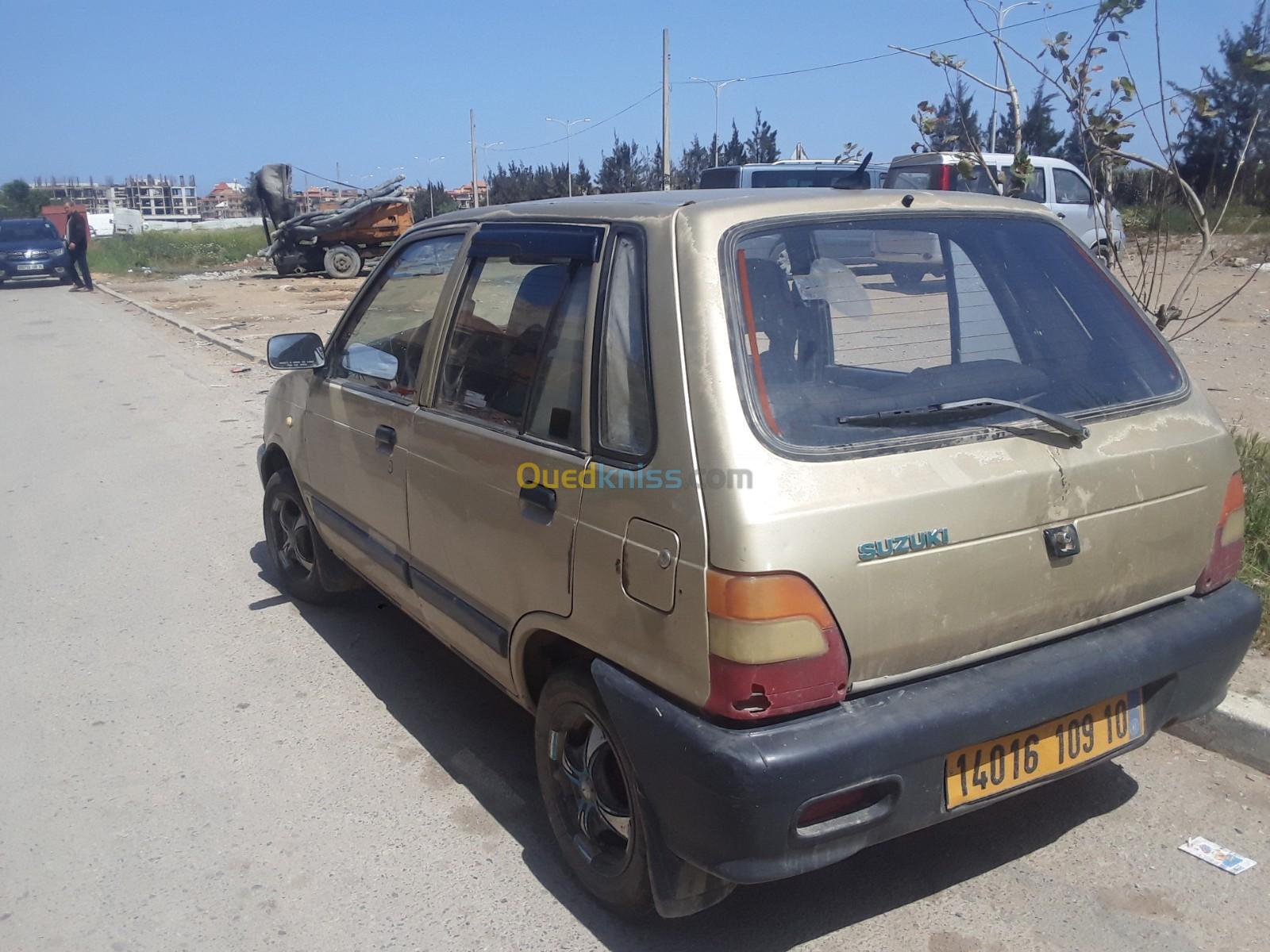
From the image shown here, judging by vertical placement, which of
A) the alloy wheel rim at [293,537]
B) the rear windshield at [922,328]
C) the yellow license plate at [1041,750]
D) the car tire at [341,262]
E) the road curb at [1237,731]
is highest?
the rear windshield at [922,328]

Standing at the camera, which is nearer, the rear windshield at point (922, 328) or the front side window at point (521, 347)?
the rear windshield at point (922, 328)

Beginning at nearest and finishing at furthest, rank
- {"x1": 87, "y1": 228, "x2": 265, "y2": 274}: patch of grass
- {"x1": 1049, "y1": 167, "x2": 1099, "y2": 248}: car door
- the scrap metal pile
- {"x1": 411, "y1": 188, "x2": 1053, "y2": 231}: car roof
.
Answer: {"x1": 411, "y1": 188, "x2": 1053, "y2": 231}: car roof
{"x1": 1049, "y1": 167, "x2": 1099, "y2": 248}: car door
the scrap metal pile
{"x1": 87, "y1": 228, "x2": 265, "y2": 274}: patch of grass

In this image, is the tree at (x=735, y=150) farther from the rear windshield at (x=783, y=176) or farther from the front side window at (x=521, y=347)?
the front side window at (x=521, y=347)

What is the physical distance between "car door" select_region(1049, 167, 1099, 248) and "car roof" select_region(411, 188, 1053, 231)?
14.3 metres

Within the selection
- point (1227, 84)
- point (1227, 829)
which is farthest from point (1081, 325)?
point (1227, 84)

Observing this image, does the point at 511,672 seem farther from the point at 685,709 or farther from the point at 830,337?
the point at 830,337

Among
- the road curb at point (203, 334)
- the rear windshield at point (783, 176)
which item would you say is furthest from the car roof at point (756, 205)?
the rear windshield at point (783, 176)

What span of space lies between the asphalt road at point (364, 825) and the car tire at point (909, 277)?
1604 millimetres

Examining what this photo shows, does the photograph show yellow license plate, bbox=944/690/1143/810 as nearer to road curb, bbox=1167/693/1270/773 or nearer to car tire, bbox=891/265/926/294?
road curb, bbox=1167/693/1270/773

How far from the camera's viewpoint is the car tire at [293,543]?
4.80 metres

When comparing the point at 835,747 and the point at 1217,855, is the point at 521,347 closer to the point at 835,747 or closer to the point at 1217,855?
the point at 835,747

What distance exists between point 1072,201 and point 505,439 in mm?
15823

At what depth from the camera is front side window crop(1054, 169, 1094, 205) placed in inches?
637

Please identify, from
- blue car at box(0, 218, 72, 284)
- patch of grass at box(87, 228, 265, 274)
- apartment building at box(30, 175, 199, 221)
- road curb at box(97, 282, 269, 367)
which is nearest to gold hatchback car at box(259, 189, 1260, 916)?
road curb at box(97, 282, 269, 367)
